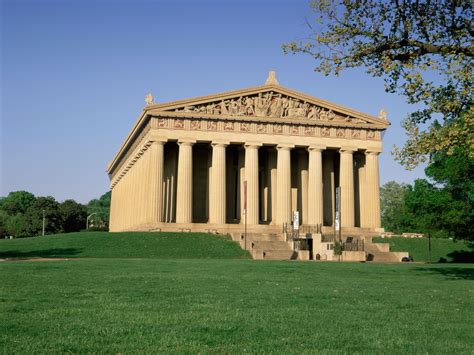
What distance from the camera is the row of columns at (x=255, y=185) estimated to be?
66.5 metres

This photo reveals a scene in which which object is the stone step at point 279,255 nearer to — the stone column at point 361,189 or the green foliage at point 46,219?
the stone column at point 361,189

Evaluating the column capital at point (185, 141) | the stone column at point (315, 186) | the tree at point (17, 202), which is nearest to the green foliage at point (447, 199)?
the stone column at point (315, 186)

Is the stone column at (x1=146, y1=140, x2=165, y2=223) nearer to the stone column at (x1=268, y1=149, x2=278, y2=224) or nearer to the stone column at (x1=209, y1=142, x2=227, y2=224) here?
the stone column at (x1=209, y1=142, x2=227, y2=224)

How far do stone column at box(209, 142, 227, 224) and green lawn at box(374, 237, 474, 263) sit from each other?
17.4 meters

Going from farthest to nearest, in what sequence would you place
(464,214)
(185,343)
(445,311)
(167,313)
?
(464,214) < (445,311) < (167,313) < (185,343)

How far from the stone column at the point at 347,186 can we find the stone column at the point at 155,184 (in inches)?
865

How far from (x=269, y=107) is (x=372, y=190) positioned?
16503 millimetres

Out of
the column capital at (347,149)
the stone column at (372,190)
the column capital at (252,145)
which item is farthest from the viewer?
the stone column at (372,190)

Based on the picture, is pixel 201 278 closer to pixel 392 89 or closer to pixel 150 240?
pixel 392 89

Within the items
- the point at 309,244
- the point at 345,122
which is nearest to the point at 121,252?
the point at 309,244

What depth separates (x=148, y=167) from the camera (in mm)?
68438

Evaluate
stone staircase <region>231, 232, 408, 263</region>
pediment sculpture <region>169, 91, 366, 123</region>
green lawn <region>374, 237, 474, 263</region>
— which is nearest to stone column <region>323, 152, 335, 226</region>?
pediment sculpture <region>169, 91, 366, 123</region>

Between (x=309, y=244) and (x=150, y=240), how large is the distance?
48.7 ft

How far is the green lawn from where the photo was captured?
57969 mm
